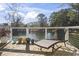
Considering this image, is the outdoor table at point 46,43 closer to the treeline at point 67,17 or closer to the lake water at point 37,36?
the lake water at point 37,36

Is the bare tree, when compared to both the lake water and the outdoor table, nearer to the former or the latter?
the lake water

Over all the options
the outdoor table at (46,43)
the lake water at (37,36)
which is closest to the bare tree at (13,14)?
the lake water at (37,36)

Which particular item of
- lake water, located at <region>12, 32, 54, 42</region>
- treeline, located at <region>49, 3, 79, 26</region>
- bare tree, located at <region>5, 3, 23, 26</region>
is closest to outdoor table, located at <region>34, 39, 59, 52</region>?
lake water, located at <region>12, 32, 54, 42</region>

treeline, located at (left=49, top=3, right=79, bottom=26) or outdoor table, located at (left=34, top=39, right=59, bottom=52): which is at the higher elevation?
treeline, located at (left=49, top=3, right=79, bottom=26)

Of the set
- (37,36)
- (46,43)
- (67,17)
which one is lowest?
(46,43)

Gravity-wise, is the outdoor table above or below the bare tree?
below

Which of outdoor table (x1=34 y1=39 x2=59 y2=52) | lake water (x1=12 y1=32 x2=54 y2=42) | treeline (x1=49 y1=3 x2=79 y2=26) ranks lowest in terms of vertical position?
outdoor table (x1=34 y1=39 x2=59 y2=52)

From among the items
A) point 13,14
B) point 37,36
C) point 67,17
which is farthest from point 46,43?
point 13,14

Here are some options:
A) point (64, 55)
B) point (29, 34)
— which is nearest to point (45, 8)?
point (29, 34)

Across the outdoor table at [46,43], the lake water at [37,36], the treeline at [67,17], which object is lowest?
the outdoor table at [46,43]

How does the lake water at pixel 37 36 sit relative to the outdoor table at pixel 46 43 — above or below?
above

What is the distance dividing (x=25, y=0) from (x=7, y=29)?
59 centimetres

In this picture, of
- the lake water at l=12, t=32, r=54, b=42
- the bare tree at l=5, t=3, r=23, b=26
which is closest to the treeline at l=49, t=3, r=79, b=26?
the lake water at l=12, t=32, r=54, b=42

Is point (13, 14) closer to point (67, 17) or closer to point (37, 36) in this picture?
point (37, 36)
